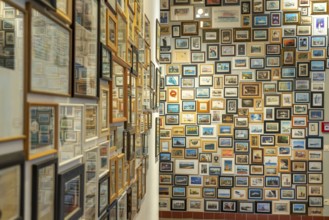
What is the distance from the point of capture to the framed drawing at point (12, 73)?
2.50 ft

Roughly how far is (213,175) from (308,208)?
1474 mm

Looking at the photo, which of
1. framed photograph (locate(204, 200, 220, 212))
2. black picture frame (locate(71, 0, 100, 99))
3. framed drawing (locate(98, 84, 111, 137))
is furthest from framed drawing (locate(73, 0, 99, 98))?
framed photograph (locate(204, 200, 220, 212))

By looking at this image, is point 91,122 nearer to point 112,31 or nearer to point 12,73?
point 112,31

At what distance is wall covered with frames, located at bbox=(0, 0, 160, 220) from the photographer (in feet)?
2.64

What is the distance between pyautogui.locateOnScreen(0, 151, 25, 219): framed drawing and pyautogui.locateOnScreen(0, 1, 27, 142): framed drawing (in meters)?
0.05

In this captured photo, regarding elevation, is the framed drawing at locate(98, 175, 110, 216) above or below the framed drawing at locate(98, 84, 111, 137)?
below

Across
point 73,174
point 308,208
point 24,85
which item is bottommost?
point 308,208

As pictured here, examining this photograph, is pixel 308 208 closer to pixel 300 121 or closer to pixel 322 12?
pixel 300 121

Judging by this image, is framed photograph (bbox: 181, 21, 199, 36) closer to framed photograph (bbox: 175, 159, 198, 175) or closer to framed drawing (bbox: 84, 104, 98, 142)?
framed photograph (bbox: 175, 159, 198, 175)

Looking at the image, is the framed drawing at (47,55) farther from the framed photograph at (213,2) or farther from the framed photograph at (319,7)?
the framed photograph at (319,7)

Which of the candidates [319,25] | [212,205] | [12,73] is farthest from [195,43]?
[12,73]

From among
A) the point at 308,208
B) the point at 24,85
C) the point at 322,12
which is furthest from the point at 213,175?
the point at 24,85

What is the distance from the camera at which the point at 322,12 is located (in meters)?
5.54

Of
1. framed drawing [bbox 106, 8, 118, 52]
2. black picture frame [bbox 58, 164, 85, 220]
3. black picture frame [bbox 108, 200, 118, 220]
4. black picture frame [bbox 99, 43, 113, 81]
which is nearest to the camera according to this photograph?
black picture frame [bbox 58, 164, 85, 220]
